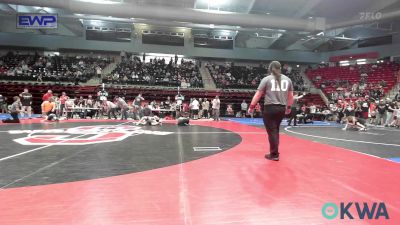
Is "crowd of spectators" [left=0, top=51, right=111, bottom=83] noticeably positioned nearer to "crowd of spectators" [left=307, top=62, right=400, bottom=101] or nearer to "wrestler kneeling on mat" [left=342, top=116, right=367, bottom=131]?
"wrestler kneeling on mat" [left=342, top=116, right=367, bottom=131]

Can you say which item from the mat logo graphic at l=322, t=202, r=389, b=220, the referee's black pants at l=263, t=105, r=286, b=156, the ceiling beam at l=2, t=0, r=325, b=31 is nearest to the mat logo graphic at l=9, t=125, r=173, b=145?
the referee's black pants at l=263, t=105, r=286, b=156

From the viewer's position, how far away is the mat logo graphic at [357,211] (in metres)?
2.19

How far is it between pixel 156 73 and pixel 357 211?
897 inches

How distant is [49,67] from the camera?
22469 millimetres

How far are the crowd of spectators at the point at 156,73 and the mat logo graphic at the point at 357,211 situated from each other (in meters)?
20.5

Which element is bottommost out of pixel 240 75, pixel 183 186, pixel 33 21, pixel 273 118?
pixel 183 186

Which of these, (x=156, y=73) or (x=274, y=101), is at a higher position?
(x=156, y=73)

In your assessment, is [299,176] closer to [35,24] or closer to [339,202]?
[339,202]

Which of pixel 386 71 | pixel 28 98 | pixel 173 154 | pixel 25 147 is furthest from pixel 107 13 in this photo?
pixel 386 71

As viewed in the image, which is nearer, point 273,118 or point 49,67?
point 273,118

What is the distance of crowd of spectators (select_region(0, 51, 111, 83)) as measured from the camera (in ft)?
68.0

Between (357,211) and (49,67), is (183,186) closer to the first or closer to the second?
(357,211)

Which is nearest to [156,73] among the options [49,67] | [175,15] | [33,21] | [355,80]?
[175,15]

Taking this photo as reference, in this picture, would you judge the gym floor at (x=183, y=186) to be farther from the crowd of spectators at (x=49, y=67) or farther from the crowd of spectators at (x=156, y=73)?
the crowd of spectators at (x=49, y=67)
